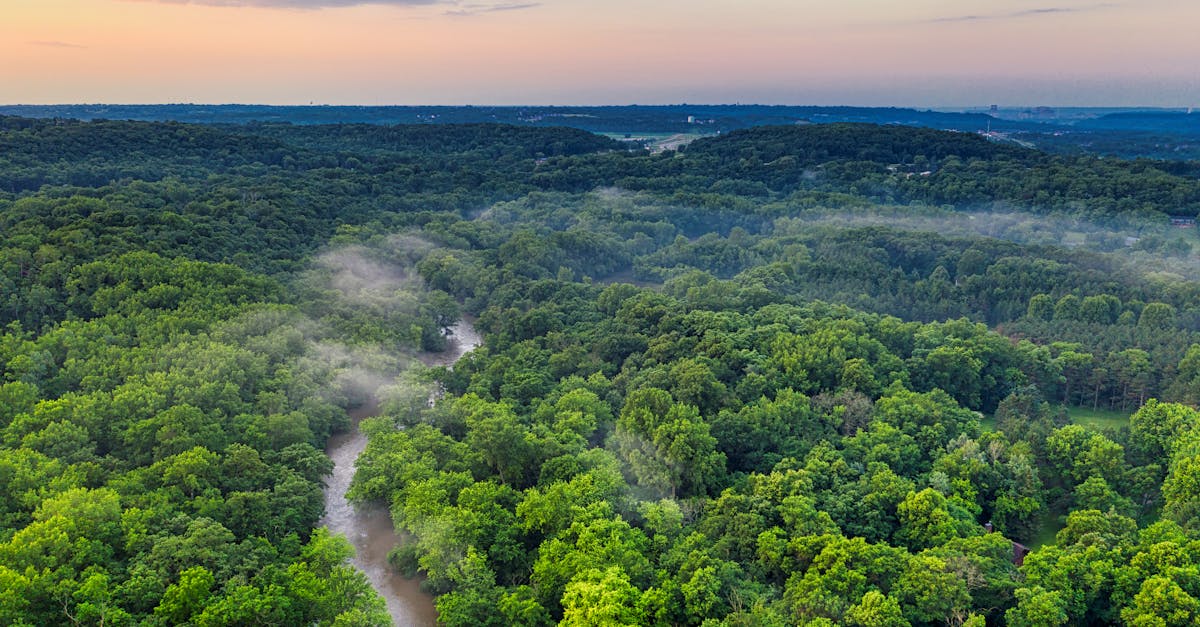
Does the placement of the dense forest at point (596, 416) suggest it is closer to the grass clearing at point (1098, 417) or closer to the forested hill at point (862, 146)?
the grass clearing at point (1098, 417)

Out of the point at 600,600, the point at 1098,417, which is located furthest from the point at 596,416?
the point at 1098,417

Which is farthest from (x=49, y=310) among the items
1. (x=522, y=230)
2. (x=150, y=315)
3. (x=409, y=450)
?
(x=522, y=230)

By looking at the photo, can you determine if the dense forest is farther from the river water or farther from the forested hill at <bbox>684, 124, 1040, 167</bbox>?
the forested hill at <bbox>684, 124, 1040, 167</bbox>

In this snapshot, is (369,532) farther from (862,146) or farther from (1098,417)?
(862,146)

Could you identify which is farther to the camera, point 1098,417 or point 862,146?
point 862,146

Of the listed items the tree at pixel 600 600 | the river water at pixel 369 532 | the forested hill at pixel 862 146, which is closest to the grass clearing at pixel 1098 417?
the tree at pixel 600 600

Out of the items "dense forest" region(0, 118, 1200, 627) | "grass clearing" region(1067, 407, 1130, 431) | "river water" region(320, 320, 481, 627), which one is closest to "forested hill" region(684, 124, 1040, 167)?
"dense forest" region(0, 118, 1200, 627)
